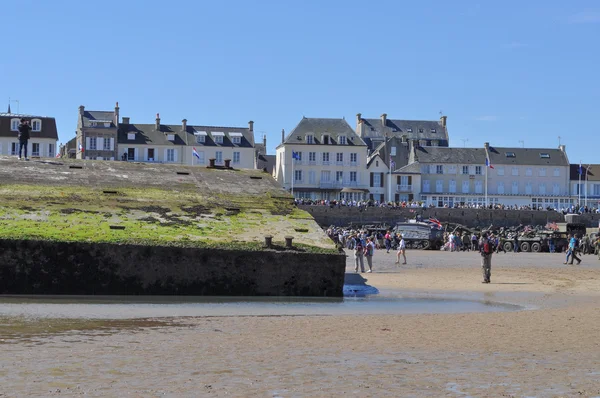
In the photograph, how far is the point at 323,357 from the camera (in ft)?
48.7

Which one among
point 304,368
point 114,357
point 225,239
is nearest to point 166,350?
point 114,357

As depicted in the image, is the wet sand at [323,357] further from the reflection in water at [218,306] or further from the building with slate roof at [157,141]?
the building with slate roof at [157,141]

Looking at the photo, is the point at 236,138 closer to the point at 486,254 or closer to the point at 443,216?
the point at 443,216

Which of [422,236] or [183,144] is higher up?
[183,144]

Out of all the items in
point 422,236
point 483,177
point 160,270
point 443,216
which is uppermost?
point 483,177

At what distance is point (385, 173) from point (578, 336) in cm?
10939

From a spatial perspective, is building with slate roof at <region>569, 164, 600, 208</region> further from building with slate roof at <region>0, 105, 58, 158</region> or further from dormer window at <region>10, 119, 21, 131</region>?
dormer window at <region>10, 119, 21, 131</region>

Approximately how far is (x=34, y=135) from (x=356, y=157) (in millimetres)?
42430

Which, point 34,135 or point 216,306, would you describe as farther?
point 34,135

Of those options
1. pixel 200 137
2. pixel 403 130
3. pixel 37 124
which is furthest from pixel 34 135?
pixel 403 130

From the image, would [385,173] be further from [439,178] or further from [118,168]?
[118,168]

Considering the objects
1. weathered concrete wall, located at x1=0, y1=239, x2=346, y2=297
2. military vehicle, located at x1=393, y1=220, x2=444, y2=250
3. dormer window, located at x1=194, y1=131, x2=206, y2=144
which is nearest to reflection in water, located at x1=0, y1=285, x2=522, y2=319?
weathered concrete wall, located at x1=0, y1=239, x2=346, y2=297

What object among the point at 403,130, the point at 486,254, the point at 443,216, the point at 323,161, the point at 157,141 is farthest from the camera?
the point at 403,130

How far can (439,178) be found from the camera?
423 feet
